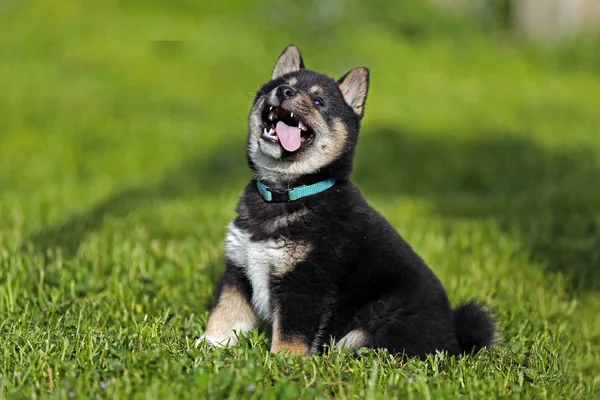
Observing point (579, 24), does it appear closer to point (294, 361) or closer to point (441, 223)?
point (441, 223)

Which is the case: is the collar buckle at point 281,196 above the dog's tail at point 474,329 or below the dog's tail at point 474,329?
above

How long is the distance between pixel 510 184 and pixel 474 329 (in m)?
6.13

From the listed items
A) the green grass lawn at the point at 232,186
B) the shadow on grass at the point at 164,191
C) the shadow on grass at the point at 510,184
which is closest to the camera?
the green grass lawn at the point at 232,186

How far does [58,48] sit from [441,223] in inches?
365

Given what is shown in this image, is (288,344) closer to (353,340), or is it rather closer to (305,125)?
(353,340)

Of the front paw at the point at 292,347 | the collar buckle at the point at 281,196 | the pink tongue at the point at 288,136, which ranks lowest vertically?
the front paw at the point at 292,347

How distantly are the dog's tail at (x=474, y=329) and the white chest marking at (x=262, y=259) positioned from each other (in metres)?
1.06

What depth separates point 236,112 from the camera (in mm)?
12914

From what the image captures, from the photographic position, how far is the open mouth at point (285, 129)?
167 inches

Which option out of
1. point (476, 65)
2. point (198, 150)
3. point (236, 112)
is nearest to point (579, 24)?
point (476, 65)

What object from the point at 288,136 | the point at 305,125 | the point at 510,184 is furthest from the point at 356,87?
the point at 510,184

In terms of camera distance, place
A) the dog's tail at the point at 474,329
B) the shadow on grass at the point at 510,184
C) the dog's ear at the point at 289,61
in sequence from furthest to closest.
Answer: the shadow on grass at the point at 510,184, the dog's ear at the point at 289,61, the dog's tail at the point at 474,329

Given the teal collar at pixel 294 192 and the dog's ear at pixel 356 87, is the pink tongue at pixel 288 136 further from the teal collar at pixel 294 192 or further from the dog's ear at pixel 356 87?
the dog's ear at pixel 356 87

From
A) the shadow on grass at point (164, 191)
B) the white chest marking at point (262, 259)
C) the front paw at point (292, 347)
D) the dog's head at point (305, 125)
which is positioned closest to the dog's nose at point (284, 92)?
the dog's head at point (305, 125)
